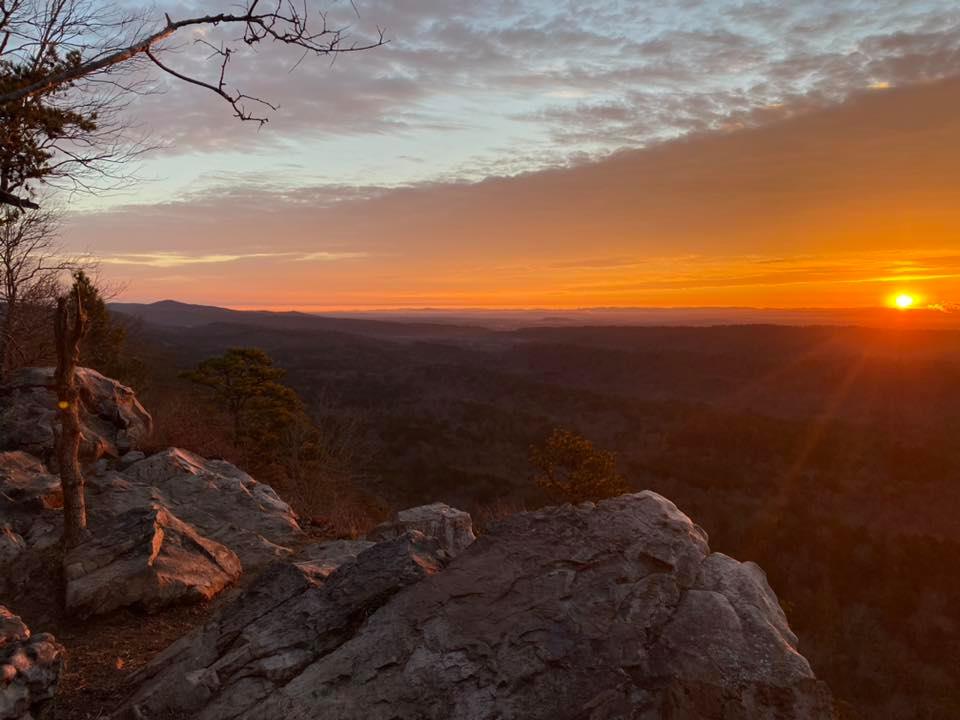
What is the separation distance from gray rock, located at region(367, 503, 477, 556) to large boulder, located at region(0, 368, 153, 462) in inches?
303

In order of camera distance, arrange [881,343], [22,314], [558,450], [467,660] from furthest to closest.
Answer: [881,343] → [558,450] → [22,314] → [467,660]

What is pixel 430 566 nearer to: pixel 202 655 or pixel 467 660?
pixel 467 660

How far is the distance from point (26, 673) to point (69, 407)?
517cm

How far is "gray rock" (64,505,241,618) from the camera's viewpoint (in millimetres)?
8578

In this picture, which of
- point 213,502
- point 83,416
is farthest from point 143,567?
point 83,416

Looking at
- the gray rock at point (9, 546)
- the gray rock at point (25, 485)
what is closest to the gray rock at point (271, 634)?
the gray rock at point (9, 546)

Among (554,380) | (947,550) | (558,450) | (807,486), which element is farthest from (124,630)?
(554,380)

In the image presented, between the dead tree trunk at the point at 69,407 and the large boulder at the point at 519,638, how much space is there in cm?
439

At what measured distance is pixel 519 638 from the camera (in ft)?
17.1

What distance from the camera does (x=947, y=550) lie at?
125 feet

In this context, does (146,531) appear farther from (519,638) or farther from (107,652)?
(519,638)

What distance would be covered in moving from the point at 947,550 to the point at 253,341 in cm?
15561

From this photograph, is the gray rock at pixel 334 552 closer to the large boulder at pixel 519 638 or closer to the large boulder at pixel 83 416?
the large boulder at pixel 519 638

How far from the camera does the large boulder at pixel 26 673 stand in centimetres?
520
